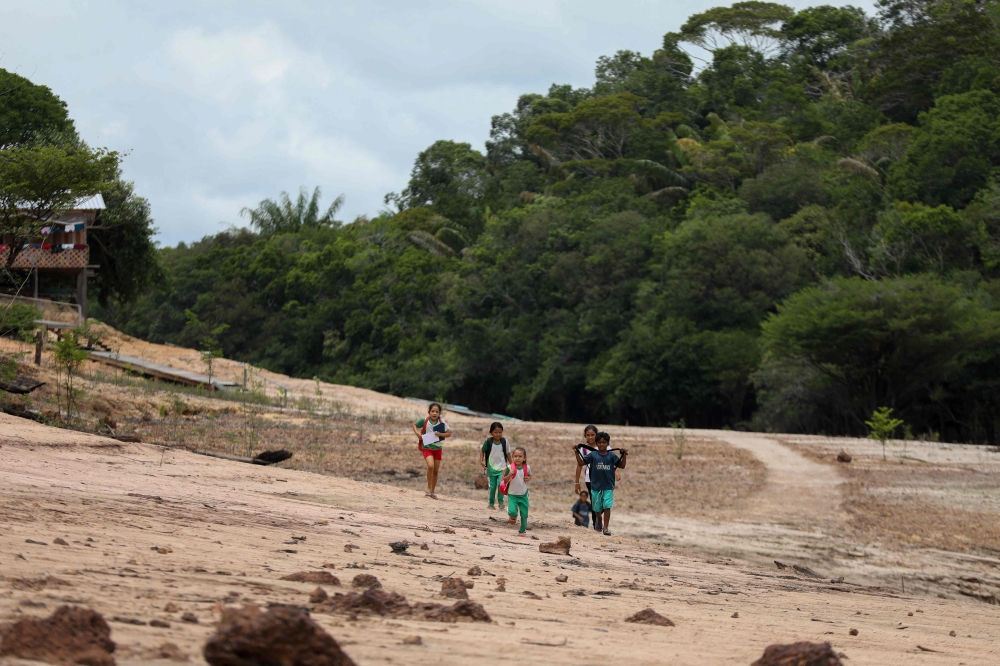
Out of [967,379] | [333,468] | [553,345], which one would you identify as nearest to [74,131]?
[553,345]

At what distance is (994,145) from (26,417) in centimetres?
3987

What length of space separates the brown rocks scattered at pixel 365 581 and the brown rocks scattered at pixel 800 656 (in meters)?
2.09

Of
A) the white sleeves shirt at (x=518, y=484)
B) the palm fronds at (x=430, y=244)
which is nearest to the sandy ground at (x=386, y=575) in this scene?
the white sleeves shirt at (x=518, y=484)

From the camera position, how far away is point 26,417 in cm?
1461

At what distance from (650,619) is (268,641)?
8.73 ft

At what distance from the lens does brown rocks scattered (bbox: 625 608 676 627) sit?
545 cm

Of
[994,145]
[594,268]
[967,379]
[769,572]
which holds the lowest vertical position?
[769,572]

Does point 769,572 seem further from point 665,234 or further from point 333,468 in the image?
point 665,234

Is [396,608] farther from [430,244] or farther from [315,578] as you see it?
[430,244]

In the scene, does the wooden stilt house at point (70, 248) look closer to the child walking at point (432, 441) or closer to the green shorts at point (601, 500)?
the child walking at point (432, 441)

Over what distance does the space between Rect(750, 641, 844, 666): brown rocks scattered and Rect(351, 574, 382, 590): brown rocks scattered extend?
2.09 metres

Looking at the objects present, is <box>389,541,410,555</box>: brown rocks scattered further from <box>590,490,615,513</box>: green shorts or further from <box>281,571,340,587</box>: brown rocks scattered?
<box>590,490,615,513</box>: green shorts

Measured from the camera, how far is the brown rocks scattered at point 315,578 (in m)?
5.30

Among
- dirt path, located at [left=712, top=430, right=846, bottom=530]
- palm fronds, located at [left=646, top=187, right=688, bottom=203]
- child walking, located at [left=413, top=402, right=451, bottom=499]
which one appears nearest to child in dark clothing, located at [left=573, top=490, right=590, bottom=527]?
child walking, located at [left=413, top=402, right=451, bottom=499]
